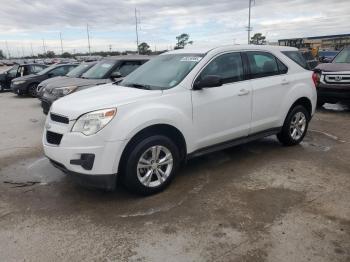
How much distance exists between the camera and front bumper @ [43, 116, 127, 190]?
4.03 meters

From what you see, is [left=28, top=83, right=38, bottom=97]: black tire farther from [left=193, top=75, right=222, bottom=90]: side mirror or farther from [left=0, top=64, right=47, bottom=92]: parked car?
[left=193, top=75, right=222, bottom=90]: side mirror

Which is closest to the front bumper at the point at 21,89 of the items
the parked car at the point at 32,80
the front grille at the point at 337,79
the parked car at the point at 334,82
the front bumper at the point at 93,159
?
the parked car at the point at 32,80

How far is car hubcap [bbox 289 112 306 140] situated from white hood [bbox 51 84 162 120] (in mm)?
2906

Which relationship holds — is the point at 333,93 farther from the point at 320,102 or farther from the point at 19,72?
the point at 19,72

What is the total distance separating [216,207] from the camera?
4.20 meters

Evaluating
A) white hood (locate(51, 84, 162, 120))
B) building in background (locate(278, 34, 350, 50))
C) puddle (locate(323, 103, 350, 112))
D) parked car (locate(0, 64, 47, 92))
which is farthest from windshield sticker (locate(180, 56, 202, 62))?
building in background (locate(278, 34, 350, 50))

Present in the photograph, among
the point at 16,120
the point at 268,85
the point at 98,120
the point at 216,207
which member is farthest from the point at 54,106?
the point at 16,120

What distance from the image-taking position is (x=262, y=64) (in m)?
5.79

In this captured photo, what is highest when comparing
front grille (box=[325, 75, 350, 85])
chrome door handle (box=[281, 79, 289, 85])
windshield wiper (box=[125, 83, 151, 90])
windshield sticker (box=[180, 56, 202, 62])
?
windshield sticker (box=[180, 56, 202, 62])

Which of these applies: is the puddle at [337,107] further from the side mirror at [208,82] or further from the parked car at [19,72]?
the parked car at [19,72]

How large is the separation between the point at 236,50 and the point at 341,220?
2.79 metres

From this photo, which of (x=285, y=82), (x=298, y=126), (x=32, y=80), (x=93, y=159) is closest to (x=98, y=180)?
(x=93, y=159)

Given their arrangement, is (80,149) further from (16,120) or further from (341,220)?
(16,120)

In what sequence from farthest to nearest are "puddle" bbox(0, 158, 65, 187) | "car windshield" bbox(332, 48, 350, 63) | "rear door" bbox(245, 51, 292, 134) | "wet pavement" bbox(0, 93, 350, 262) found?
"car windshield" bbox(332, 48, 350, 63) < "rear door" bbox(245, 51, 292, 134) < "puddle" bbox(0, 158, 65, 187) < "wet pavement" bbox(0, 93, 350, 262)
